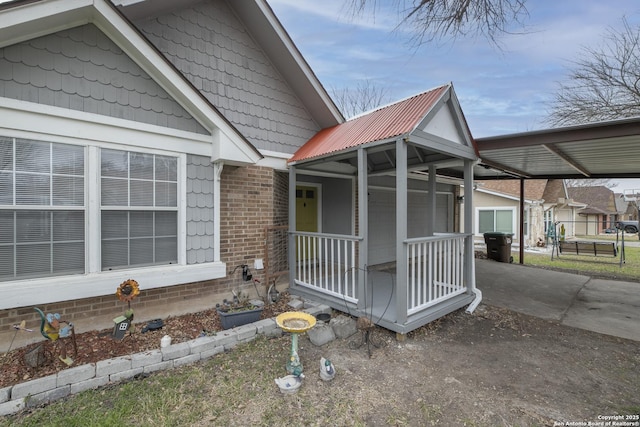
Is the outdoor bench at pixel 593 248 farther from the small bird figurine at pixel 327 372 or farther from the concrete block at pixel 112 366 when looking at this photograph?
the concrete block at pixel 112 366

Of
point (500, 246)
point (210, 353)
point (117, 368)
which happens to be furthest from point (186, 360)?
point (500, 246)

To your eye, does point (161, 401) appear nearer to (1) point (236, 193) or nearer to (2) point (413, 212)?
(1) point (236, 193)

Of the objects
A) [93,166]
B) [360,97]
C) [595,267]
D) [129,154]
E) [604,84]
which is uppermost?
[360,97]

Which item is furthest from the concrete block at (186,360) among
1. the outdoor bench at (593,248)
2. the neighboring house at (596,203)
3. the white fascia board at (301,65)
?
the neighboring house at (596,203)

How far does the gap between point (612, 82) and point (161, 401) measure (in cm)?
1542

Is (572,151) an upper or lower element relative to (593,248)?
upper

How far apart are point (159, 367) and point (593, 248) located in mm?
15143

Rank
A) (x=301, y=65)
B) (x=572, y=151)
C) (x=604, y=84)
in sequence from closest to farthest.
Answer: (x=572, y=151), (x=301, y=65), (x=604, y=84)

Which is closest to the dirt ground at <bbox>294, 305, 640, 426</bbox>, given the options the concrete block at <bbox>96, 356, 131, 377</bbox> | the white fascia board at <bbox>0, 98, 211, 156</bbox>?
the concrete block at <bbox>96, 356, 131, 377</bbox>

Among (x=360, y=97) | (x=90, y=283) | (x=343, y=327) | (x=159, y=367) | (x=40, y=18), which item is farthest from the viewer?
(x=360, y=97)

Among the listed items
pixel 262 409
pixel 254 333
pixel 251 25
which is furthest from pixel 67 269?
pixel 251 25

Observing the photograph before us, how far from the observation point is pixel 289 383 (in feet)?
10.6

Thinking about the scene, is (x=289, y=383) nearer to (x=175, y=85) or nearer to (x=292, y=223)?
(x=292, y=223)

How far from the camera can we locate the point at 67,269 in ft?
12.5
